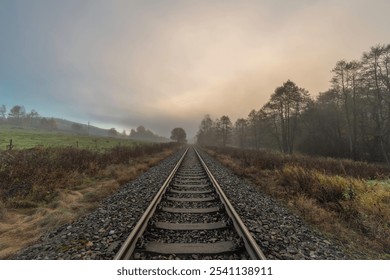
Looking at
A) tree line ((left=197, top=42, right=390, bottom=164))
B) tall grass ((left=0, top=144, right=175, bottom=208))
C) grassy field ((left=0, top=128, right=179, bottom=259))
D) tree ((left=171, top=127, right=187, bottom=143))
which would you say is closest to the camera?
grassy field ((left=0, top=128, right=179, bottom=259))

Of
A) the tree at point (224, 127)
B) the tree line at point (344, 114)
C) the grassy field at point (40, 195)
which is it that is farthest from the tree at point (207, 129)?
the grassy field at point (40, 195)

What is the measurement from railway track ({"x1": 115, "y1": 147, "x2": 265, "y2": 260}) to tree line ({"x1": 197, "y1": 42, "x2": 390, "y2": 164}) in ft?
86.7

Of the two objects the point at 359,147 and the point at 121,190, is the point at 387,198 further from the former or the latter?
the point at 359,147

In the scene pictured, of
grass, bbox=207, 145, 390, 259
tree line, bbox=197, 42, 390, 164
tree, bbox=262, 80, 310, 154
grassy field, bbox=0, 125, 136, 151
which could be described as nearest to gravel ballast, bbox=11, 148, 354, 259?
grass, bbox=207, 145, 390, 259

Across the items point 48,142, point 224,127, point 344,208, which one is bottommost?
point 344,208

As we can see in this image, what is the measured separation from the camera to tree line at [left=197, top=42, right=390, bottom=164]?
869 inches

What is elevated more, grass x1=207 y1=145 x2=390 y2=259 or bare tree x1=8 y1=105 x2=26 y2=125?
bare tree x1=8 y1=105 x2=26 y2=125

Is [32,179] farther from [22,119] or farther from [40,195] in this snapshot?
[22,119]

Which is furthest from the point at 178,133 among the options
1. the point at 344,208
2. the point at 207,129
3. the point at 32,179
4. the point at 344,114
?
the point at 344,208

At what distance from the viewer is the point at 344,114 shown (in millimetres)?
30078

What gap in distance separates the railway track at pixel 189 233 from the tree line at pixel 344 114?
26418 mm

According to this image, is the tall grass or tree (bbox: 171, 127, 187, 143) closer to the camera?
the tall grass

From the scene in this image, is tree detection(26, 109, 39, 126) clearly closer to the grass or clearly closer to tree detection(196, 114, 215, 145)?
tree detection(196, 114, 215, 145)

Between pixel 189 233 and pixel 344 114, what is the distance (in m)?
35.3
